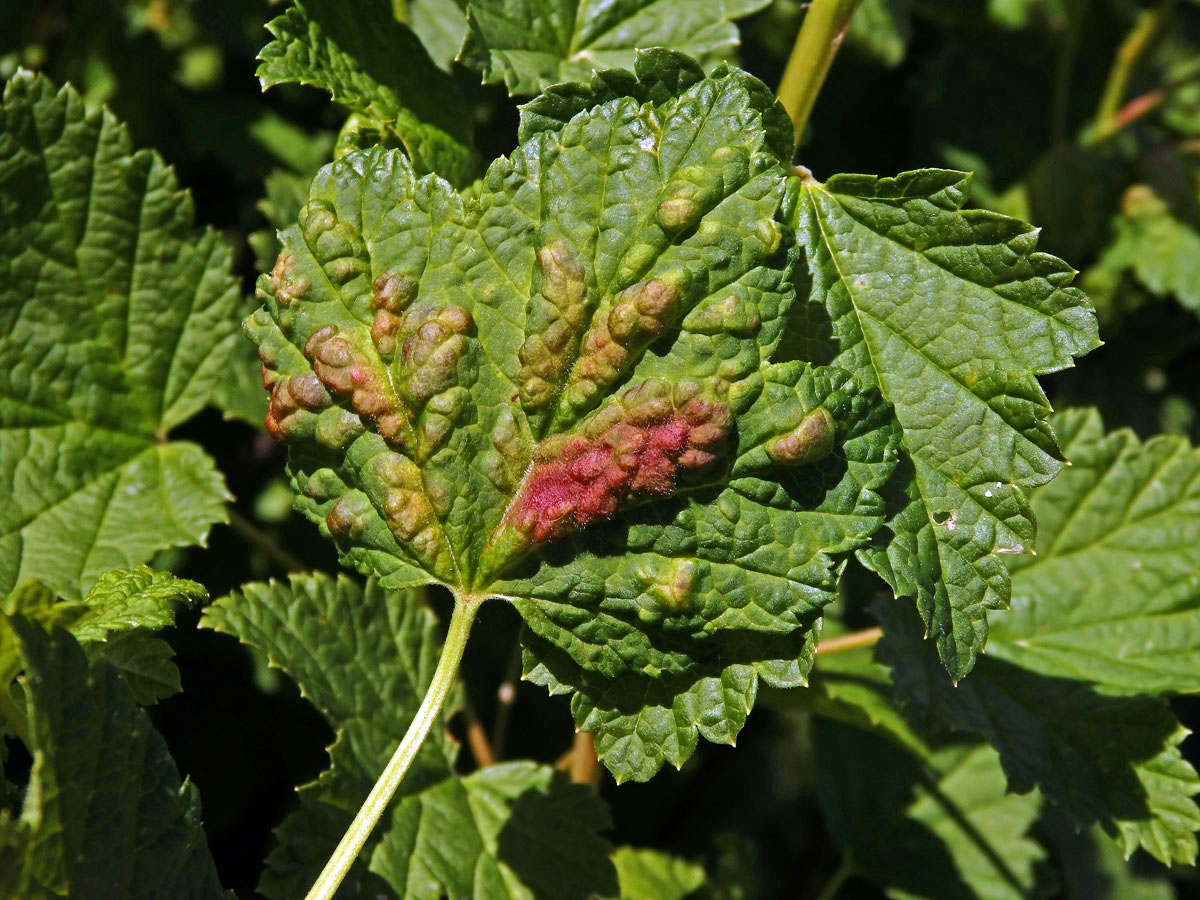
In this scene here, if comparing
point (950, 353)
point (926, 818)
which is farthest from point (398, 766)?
point (926, 818)

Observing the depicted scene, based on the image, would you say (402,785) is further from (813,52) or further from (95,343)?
(813,52)

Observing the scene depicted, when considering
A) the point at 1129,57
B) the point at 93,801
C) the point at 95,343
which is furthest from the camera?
the point at 1129,57

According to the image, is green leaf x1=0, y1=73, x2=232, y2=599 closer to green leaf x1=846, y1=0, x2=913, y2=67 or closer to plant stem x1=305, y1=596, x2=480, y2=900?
plant stem x1=305, y1=596, x2=480, y2=900

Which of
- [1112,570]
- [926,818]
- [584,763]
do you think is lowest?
[926,818]

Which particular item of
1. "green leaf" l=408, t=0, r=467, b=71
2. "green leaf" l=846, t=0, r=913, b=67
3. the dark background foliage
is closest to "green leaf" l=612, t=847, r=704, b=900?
the dark background foliage

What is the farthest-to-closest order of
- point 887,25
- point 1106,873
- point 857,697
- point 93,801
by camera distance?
point 1106,873
point 887,25
point 857,697
point 93,801

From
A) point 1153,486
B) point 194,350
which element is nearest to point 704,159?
point 194,350
